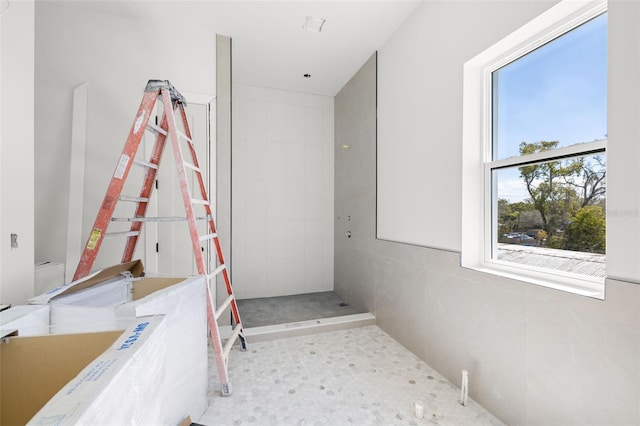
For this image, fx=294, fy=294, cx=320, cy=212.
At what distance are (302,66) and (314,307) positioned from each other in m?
2.63

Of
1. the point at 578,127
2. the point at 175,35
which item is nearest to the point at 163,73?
the point at 175,35

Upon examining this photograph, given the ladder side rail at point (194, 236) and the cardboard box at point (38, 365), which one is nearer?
the cardboard box at point (38, 365)

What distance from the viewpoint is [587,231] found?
4.40 feet

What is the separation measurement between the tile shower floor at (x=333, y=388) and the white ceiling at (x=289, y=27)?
2.62 metres

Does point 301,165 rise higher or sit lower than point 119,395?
higher

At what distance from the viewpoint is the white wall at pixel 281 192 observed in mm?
3623

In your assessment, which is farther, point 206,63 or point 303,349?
point 206,63

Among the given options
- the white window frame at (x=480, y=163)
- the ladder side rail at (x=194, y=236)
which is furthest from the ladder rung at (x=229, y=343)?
the white window frame at (x=480, y=163)

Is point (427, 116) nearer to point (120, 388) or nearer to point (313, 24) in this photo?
point (313, 24)

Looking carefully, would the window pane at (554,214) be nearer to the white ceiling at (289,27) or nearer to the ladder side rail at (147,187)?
the white ceiling at (289,27)

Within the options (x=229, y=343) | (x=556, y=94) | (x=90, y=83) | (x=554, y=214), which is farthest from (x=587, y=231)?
(x=90, y=83)

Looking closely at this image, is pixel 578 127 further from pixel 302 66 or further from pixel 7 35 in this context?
pixel 7 35

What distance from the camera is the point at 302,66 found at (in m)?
3.16

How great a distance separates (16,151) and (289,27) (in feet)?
6.77
